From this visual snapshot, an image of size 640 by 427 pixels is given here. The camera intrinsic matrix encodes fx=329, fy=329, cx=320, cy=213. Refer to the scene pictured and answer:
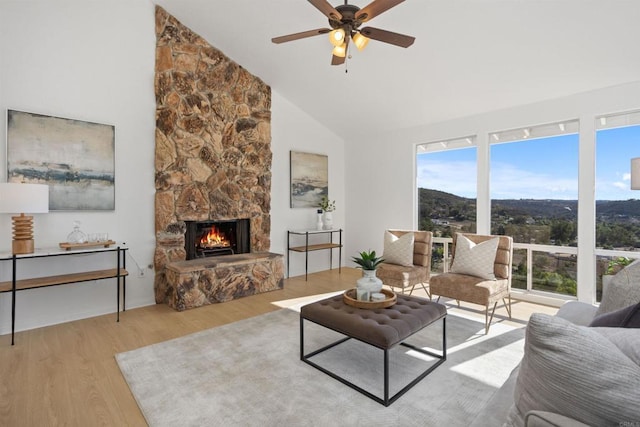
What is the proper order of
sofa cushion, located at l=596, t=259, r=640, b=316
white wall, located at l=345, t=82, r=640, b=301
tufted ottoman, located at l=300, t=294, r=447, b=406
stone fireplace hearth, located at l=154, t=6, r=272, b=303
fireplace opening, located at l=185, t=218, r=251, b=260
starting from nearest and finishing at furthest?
sofa cushion, located at l=596, t=259, r=640, b=316, tufted ottoman, located at l=300, t=294, r=447, b=406, white wall, located at l=345, t=82, r=640, b=301, stone fireplace hearth, located at l=154, t=6, r=272, b=303, fireplace opening, located at l=185, t=218, r=251, b=260

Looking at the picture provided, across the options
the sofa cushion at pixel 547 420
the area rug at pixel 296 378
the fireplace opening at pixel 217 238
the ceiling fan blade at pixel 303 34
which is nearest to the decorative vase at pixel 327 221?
the fireplace opening at pixel 217 238

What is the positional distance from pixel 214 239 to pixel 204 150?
135 centimetres

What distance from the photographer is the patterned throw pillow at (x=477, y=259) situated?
365 centimetres

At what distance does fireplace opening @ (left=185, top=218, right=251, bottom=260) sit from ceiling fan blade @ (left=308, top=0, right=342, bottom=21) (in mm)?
3311

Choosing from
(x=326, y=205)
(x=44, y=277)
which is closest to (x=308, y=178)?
(x=326, y=205)

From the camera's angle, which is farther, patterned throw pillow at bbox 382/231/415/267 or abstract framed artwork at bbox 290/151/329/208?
abstract framed artwork at bbox 290/151/329/208

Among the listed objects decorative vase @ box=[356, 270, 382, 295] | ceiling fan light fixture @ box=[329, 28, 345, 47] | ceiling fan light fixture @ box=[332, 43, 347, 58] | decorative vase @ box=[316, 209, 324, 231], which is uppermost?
ceiling fan light fixture @ box=[329, 28, 345, 47]

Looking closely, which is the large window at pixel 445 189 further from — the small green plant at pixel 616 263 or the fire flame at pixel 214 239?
the fire flame at pixel 214 239

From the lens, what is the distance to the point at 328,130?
649 cm

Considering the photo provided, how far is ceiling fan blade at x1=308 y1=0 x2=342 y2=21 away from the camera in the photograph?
8.06ft

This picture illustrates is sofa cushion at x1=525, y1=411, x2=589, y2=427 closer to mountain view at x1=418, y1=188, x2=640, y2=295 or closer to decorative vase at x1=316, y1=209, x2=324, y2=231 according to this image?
mountain view at x1=418, y1=188, x2=640, y2=295

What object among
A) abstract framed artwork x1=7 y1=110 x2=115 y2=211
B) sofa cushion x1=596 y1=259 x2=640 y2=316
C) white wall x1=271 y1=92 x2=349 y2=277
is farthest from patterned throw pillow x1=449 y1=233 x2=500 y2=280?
abstract framed artwork x1=7 y1=110 x2=115 y2=211

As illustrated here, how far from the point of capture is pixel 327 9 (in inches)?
101

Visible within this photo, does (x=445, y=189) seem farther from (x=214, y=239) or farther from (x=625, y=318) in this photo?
(x=625, y=318)
